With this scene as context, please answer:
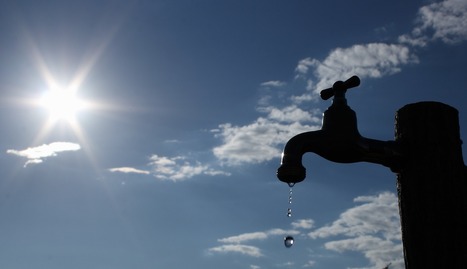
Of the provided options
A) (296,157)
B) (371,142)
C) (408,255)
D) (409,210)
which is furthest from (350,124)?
(408,255)

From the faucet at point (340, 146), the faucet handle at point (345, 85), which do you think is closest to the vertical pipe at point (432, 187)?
the faucet at point (340, 146)

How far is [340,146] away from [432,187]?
1.63 feet

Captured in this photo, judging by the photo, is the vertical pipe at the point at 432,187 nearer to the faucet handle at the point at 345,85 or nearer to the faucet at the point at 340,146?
the faucet at the point at 340,146

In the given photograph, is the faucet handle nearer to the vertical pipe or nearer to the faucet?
the faucet

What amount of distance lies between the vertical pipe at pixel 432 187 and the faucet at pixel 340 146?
0.11m

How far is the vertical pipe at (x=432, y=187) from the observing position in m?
2.59

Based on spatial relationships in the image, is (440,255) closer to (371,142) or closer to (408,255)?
(408,255)

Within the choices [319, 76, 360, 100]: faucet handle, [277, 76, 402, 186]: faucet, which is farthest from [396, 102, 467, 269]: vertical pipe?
[319, 76, 360, 100]: faucet handle

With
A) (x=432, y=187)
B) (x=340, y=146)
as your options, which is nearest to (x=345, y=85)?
(x=340, y=146)

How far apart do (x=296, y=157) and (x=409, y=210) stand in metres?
0.63

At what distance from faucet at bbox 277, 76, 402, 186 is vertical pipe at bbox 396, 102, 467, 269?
11cm

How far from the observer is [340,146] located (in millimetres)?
2834

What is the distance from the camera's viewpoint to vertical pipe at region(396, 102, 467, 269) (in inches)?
102

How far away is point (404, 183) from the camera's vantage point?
2818 mm
